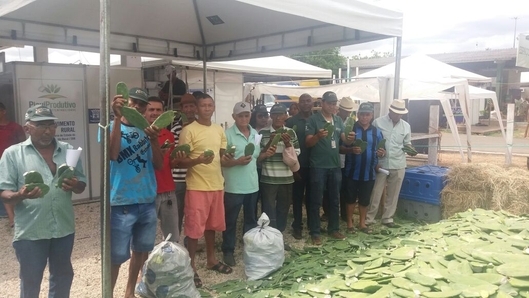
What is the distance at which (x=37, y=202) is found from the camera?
254cm

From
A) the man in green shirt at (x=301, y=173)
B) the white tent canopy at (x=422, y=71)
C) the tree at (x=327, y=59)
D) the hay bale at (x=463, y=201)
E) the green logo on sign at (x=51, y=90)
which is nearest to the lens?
the man in green shirt at (x=301, y=173)

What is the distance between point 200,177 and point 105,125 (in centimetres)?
124

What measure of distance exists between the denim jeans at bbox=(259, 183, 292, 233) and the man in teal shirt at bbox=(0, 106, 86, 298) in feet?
6.80

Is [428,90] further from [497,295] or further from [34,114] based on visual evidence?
[34,114]

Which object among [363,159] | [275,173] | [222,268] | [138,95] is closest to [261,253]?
[222,268]

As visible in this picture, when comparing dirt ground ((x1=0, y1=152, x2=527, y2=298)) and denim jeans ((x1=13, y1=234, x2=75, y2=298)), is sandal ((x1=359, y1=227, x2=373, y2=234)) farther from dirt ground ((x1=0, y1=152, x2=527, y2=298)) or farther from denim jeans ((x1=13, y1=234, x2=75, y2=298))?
denim jeans ((x1=13, y1=234, x2=75, y2=298))

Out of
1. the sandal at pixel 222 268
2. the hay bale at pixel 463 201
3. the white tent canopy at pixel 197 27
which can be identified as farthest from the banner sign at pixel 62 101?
the hay bale at pixel 463 201

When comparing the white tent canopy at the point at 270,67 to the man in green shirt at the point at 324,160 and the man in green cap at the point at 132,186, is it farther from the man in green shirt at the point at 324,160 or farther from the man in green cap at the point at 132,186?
the man in green cap at the point at 132,186

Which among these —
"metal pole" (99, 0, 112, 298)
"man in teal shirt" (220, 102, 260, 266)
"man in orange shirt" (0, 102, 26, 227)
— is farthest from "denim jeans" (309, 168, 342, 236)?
"man in orange shirt" (0, 102, 26, 227)

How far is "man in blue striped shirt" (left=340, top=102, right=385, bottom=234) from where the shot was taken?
4.99m

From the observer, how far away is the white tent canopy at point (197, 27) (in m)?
4.41

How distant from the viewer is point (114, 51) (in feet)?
19.5

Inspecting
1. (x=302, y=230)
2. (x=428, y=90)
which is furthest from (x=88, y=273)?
(x=428, y=90)

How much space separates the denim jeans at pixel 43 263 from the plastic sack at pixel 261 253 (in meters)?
1.48
